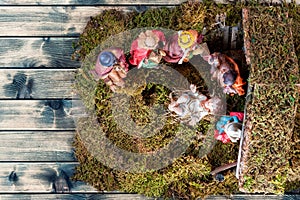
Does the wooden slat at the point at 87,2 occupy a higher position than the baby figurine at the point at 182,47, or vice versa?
the wooden slat at the point at 87,2

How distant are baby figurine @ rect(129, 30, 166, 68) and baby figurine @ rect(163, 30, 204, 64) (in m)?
0.05

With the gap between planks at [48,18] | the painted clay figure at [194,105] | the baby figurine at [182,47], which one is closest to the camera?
the baby figurine at [182,47]

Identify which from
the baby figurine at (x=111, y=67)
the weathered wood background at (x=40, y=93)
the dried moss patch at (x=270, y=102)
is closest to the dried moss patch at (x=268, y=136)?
the dried moss patch at (x=270, y=102)

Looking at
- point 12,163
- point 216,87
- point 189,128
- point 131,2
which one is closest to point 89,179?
point 12,163

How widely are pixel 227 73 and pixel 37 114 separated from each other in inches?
55.6

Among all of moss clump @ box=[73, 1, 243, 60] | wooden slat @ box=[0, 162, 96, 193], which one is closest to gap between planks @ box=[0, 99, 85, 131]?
wooden slat @ box=[0, 162, 96, 193]

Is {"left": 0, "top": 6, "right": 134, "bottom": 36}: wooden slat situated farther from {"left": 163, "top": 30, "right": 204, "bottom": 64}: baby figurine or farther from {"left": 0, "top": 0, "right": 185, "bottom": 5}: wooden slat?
{"left": 163, "top": 30, "right": 204, "bottom": 64}: baby figurine

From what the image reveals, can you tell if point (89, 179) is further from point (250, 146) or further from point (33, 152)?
point (250, 146)

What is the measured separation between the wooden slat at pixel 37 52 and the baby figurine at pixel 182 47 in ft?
2.42

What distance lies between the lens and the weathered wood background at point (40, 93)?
300 cm

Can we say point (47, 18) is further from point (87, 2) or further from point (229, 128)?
point (229, 128)

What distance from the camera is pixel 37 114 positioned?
3062mm

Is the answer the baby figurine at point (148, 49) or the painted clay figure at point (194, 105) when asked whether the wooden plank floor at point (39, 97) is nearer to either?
the baby figurine at point (148, 49)

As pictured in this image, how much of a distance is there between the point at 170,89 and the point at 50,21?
99 cm
